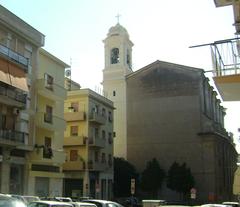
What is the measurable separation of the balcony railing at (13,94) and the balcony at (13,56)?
7.07 ft

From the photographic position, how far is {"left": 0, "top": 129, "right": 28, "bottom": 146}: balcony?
106 ft

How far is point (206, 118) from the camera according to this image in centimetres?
6456

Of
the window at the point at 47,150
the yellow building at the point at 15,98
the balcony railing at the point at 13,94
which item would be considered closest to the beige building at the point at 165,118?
the window at the point at 47,150

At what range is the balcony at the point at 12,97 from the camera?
33.0m

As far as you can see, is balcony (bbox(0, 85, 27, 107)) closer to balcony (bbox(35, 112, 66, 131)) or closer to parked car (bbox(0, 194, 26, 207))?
balcony (bbox(35, 112, 66, 131))

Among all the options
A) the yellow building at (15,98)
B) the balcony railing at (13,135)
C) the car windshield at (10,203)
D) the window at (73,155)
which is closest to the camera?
the car windshield at (10,203)

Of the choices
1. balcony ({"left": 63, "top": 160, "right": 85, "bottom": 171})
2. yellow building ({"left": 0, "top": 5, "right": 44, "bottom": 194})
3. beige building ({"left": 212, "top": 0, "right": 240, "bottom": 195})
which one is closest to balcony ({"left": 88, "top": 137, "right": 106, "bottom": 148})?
balcony ({"left": 63, "top": 160, "right": 85, "bottom": 171})

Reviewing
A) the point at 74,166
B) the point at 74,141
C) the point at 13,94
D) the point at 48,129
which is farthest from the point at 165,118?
the point at 13,94

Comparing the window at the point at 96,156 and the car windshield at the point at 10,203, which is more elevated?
the window at the point at 96,156

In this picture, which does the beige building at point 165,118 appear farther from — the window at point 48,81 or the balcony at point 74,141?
the window at point 48,81

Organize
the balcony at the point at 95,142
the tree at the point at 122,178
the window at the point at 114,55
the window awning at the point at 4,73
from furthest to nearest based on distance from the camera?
the window at the point at 114,55, the tree at the point at 122,178, the balcony at the point at 95,142, the window awning at the point at 4,73

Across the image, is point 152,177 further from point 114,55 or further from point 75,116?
point 114,55

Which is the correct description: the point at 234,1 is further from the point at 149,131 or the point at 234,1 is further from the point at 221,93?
the point at 149,131

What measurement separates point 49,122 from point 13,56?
291 inches
